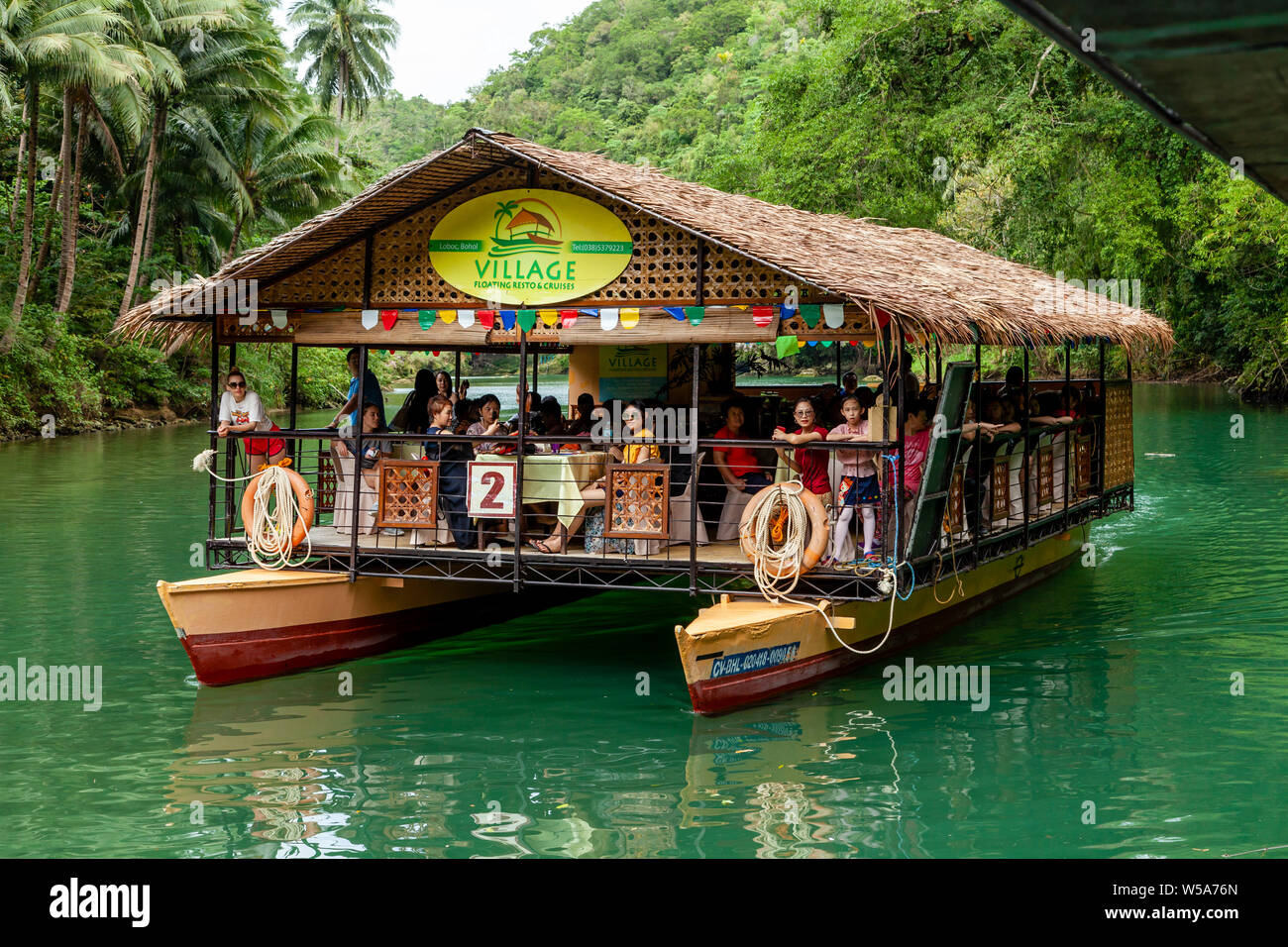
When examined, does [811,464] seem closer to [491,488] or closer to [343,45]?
[491,488]

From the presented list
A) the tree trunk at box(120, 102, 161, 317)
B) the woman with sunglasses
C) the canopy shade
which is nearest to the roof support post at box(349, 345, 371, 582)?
the woman with sunglasses

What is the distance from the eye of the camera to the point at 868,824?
25.3ft

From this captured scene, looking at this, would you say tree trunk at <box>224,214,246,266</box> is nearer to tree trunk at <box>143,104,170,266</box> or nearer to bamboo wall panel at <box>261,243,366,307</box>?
tree trunk at <box>143,104,170,266</box>

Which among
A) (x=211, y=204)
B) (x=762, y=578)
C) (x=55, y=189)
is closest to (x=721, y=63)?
(x=211, y=204)

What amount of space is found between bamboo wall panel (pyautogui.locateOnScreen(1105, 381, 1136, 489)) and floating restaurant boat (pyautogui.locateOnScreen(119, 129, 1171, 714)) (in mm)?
3687

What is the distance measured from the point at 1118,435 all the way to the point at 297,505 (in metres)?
10.1

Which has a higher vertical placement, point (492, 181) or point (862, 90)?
point (862, 90)

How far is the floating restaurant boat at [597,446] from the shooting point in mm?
10008

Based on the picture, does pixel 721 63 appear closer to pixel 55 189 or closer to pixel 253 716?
pixel 55 189

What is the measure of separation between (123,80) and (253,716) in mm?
24833

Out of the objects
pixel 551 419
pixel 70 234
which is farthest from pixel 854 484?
pixel 70 234

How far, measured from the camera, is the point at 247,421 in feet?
38.5

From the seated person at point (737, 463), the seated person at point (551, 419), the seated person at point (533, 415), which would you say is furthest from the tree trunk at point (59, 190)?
the seated person at point (737, 463)

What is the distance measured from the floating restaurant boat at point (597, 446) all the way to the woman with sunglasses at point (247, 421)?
0.16 meters
